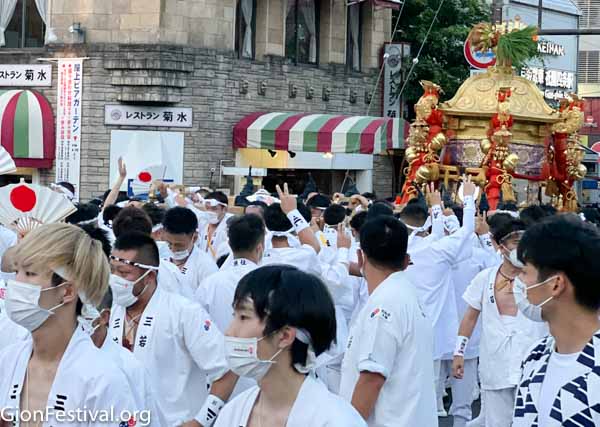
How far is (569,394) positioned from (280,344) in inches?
46.3

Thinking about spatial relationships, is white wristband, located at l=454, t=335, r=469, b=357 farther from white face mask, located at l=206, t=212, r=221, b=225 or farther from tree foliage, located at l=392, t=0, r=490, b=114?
tree foliage, located at l=392, t=0, r=490, b=114

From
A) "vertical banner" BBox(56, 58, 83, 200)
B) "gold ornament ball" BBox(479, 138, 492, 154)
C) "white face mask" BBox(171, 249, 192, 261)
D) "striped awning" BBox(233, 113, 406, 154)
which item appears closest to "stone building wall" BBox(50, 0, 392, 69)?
"vertical banner" BBox(56, 58, 83, 200)

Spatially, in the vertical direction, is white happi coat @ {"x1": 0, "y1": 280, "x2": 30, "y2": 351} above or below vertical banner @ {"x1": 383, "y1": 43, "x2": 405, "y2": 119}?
below

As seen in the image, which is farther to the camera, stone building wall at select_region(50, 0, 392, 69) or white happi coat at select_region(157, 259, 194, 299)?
stone building wall at select_region(50, 0, 392, 69)

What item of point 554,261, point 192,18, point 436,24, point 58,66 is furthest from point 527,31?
point 554,261

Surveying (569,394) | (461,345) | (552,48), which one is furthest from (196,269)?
(552,48)

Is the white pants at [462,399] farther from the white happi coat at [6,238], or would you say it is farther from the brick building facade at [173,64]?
the brick building facade at [173,64]

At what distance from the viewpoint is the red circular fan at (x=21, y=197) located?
792 centimetres

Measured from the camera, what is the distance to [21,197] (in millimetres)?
7949

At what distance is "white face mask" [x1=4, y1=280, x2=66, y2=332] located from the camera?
4.52 meters

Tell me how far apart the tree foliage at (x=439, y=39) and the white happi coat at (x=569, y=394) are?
29.0 meters

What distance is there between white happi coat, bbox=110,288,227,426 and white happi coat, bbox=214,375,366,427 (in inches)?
77.8

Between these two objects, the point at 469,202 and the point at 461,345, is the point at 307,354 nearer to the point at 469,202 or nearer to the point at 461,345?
the point at 461,345

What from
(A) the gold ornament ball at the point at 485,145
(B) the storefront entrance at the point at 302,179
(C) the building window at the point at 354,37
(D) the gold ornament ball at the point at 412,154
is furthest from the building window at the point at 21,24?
(A) the gold ornament ball at the point at 485,145
